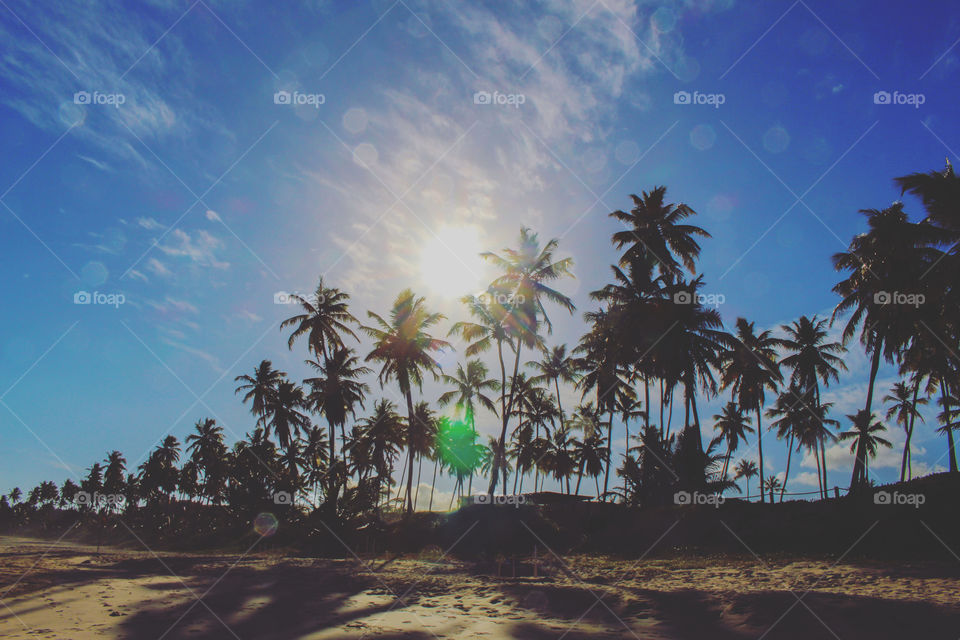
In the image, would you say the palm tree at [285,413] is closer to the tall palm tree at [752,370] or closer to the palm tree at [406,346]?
the palm tree at [406,346]

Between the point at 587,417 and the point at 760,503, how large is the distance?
21538mm

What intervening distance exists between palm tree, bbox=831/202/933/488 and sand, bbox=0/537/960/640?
1191 centimetres

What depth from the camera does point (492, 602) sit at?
11.3m

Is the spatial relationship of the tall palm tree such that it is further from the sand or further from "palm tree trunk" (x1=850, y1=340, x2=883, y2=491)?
the sand

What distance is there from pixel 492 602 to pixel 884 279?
835 inches

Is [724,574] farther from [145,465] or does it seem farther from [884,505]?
[145,465]

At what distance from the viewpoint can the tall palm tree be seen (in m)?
32.7

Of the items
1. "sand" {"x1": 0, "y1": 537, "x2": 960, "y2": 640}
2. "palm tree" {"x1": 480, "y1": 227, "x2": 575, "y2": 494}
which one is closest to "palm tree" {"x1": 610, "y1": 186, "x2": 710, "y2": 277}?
"palm tree" {"x1": 480, "y1": 227, "x2": 575, "y2": 494}

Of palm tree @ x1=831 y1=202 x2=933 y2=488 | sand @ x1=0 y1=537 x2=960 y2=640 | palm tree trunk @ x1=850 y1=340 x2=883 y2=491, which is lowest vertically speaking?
sand @ x1=0 y1=537 x2=960 y2=640

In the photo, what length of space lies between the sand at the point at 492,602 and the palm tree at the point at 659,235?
15245 millimetres

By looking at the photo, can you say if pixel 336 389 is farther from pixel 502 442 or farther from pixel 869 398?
pixel 869 398

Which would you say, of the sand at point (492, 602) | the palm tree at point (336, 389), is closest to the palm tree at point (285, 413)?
the palm tree at point (336, 389)

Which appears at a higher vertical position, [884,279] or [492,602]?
[884,279]

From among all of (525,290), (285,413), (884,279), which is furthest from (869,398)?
(285,413)
